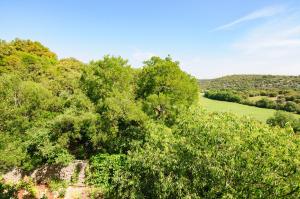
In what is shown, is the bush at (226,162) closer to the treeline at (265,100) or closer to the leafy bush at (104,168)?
the leafy bush at (104,168)

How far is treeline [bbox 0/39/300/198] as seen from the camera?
16641 mm

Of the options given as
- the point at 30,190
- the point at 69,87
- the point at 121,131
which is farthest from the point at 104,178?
the point at 69,87

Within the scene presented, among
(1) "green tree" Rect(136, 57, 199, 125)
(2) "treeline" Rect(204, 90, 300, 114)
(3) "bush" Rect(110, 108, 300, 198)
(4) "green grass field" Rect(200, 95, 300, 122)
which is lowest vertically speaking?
(4) "green grass field" Rect(200, 95, 300, 122)

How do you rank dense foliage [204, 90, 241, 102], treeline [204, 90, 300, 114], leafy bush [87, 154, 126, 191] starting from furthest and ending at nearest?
dense foliage [204, 90, 241, 102] < treeline [204, 90, 300, 114] < leafy bush [87, 154, 126, 191]

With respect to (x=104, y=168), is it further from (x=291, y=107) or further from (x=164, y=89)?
(x=291, y=107)

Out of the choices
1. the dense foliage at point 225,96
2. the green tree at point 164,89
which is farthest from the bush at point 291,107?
the green tree at point 164,89

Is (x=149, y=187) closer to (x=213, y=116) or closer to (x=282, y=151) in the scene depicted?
(x=213, y=116)

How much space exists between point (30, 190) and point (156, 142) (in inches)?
629

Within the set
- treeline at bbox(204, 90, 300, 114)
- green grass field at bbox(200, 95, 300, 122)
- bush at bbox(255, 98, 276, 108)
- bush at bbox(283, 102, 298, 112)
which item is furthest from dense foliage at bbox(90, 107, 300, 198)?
bush at bbox(255, 98, 276, 108)

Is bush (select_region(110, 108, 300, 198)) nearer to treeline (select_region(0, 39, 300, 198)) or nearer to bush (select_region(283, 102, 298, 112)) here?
treeline (select_region(0, 39, 300, 198))

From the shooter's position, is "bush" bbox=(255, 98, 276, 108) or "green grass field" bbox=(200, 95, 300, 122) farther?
"bush" bbox=(255, 98, 276, 108)

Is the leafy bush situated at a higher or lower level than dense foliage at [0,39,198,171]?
lower

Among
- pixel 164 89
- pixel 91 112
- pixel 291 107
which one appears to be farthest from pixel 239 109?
pixel 91 112

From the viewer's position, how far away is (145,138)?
27719mm
